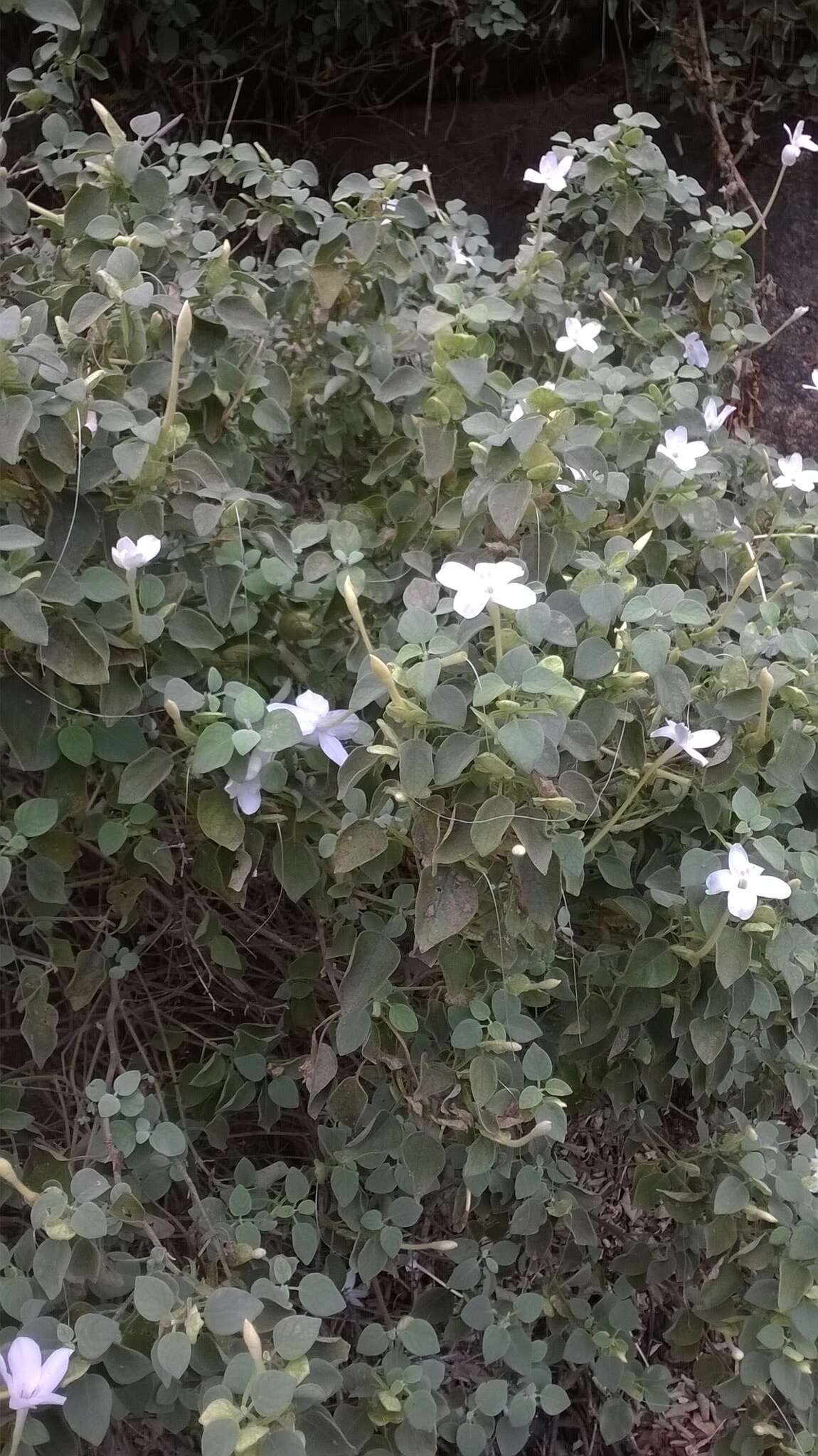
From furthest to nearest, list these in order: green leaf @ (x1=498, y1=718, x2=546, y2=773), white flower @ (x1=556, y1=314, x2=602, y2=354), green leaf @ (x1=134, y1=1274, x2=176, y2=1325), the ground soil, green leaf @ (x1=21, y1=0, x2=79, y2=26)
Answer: the ground soil < white flower @ (x1=556, y1=314, x2=602, y2=354) < green leaf @ (x1=21, y1=0, x2=79, y2=26) < green leaf @ (x1=134, y1=1274, x2=176, y2=1325) < green leaf @ (x1=498, y1=718, x2=546, y2=773)

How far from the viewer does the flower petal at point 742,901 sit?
2.53 ft

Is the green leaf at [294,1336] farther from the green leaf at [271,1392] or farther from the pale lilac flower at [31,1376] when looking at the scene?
the pale lilac flower at [31,1376]

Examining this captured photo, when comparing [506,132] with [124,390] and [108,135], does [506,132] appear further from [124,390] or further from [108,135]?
[124,390]

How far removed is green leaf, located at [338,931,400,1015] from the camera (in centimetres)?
84

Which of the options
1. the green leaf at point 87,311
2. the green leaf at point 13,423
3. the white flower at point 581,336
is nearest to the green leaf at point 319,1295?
the green leaf at point 13,423

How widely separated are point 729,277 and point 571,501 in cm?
79

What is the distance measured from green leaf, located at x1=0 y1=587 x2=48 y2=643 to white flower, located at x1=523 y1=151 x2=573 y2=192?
0.88 m

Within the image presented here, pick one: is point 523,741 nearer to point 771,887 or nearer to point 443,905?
point 443,905

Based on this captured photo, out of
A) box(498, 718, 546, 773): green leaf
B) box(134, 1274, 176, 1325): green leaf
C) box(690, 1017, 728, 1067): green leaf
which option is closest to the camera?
box(498, 718, 546, 773): green leaf

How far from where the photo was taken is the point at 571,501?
3.13ft

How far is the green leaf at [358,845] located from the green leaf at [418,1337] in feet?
1.64

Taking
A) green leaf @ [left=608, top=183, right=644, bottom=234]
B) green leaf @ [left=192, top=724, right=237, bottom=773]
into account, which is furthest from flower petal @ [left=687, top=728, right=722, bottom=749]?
green leaf @ [left=608, top=183, right=644, bottom=234]

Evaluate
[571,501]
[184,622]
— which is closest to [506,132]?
[571,501]

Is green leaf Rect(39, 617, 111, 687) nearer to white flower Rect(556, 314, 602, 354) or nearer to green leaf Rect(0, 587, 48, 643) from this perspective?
green leaf Rect(0, 587, 48, 643)
